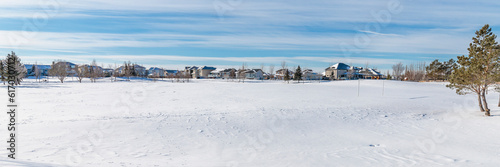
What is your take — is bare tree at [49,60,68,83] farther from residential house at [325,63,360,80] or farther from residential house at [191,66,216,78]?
residential house at [325,63,360,80]

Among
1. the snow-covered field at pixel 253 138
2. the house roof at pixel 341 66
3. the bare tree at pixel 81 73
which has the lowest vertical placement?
the snow-covered field at pixel 253 138

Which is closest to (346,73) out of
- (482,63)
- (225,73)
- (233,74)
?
(233,74)

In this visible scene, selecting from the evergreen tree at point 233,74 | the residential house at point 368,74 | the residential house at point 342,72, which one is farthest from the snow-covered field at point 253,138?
the residential house at point 368,74

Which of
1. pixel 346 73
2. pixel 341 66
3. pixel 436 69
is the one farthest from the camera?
pixel 341 66

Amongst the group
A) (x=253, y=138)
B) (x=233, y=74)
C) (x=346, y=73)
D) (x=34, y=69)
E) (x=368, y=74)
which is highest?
(x=34, y=69)

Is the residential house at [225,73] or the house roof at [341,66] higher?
the house roof at [341,66]

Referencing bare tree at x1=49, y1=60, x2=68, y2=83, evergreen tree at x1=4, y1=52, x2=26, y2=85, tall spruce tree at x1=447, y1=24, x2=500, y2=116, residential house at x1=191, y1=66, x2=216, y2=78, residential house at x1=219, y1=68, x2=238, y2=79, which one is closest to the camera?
tall spruce tree at x1=447, y1=24, x2=500, y2=116

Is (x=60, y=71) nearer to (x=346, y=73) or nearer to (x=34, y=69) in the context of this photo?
(x=34, y=69)

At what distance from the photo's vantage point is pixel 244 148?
10891mm

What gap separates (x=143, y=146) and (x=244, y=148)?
4.13m

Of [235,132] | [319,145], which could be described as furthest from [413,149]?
[235,132]

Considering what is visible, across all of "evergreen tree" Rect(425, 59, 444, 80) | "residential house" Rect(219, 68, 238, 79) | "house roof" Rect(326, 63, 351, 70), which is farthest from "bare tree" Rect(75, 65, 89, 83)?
"evergreen tree" Rect(425, 59, 444, 80)

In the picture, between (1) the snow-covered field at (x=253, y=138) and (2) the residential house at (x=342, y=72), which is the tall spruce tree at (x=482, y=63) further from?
(2) the residential house at (x=342, y=72)

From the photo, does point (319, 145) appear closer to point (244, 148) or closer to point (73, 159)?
point (244, 148)
